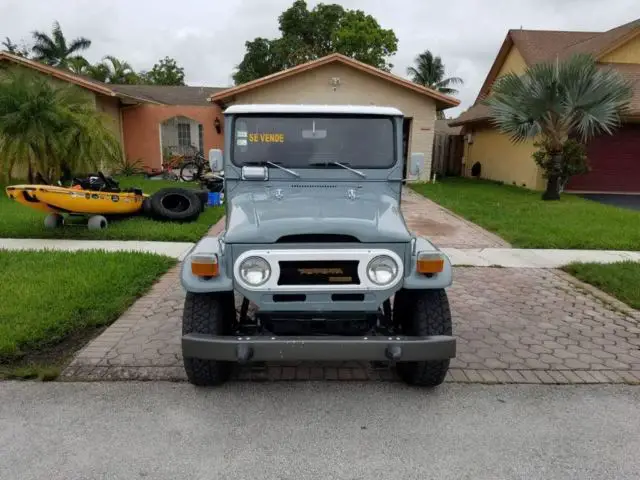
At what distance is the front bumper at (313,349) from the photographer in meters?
2.90

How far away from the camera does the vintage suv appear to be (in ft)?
9.66

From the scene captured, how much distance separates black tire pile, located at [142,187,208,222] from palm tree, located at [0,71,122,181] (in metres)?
2.94

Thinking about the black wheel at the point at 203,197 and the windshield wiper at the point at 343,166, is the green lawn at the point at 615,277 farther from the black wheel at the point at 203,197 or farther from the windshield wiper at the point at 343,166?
the black wheel at the point at 203,197

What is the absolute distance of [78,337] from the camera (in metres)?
4.33

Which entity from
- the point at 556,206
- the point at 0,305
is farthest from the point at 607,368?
the point at 556,206

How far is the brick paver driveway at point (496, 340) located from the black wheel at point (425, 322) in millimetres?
367

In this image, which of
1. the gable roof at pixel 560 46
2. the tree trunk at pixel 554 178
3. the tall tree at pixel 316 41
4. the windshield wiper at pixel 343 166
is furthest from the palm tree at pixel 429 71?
the windshield wiper at pixel 343 166

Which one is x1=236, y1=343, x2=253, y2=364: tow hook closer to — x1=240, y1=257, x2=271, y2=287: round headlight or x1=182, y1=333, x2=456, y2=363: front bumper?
x1=182, y1=333, x2=456, y2=363: front bumper

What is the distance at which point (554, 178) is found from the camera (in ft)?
43.9

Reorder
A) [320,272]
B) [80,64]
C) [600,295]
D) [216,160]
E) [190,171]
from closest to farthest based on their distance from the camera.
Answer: [320,272], [216,160], [600,295], [190,171], [80,64]

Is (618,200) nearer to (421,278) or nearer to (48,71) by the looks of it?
(421,278)

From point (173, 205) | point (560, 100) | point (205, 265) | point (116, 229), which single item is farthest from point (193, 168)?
point (205, 265)

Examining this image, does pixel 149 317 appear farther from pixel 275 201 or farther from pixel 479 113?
pixel 479 113

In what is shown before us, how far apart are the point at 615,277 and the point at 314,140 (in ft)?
15.4
